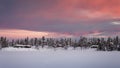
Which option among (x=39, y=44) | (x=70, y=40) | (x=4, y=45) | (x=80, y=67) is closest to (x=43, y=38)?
(x=39, y=44)

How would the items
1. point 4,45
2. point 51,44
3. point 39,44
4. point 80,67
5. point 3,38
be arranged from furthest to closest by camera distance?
1. point 39,44
2. point 51,44
3. point 3,38
4. point 4,45
5. point 80,67

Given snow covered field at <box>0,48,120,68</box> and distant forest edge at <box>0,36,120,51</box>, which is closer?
snow covered field at <box>0,48,120,68</box>

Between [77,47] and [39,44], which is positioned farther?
[39,44]

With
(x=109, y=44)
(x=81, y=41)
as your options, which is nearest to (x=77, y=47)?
(x=81, y=41)

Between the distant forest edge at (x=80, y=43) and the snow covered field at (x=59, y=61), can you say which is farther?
the distant forest edge at (x=80, y=43)

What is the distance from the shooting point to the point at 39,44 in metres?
177

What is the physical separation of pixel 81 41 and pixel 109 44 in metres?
34.3

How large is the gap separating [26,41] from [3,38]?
29.9 m

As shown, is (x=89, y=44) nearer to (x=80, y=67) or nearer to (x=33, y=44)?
(x=33, y=44)

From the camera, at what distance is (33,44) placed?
7259 inches

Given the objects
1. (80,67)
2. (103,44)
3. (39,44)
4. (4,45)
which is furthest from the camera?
(39,44)

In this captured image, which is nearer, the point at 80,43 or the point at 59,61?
the point at 59,61

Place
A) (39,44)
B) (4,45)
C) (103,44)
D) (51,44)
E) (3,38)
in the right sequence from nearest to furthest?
(103,44) < (4,45) < (3,38) < (51,44) < (39,44)

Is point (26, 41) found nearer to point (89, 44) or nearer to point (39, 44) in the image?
point (39, 44)
